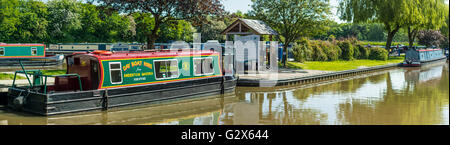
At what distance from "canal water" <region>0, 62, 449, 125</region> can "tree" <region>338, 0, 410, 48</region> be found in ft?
66.0

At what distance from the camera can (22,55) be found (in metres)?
26.7

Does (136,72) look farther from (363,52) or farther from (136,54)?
(363,52)

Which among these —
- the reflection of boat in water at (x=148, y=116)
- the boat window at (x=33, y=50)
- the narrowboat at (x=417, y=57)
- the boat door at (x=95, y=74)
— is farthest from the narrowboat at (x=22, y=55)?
the narrowboat at (x=417, y=57)

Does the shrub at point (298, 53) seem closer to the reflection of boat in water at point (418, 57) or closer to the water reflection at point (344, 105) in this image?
the water reflection at point (344, 105)

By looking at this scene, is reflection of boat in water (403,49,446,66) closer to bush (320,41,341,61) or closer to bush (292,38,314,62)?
bush (320,41,341,61)

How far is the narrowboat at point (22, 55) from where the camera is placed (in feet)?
84.8

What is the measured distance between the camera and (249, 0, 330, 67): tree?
84.1ft

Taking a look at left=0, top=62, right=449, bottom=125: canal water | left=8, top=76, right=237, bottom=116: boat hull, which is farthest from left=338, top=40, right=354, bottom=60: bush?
left=8, top=76, right=237, bottom=116: boat hull

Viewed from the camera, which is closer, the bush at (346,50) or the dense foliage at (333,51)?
the dense foliage at (333,51)

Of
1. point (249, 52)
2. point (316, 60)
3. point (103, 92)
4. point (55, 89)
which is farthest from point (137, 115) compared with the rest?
point (316, 60)

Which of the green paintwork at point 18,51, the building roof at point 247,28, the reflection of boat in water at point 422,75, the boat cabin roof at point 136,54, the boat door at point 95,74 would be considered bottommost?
the reflection of boat in water at point 422,75

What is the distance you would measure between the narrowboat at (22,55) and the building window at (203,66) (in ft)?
40.2
